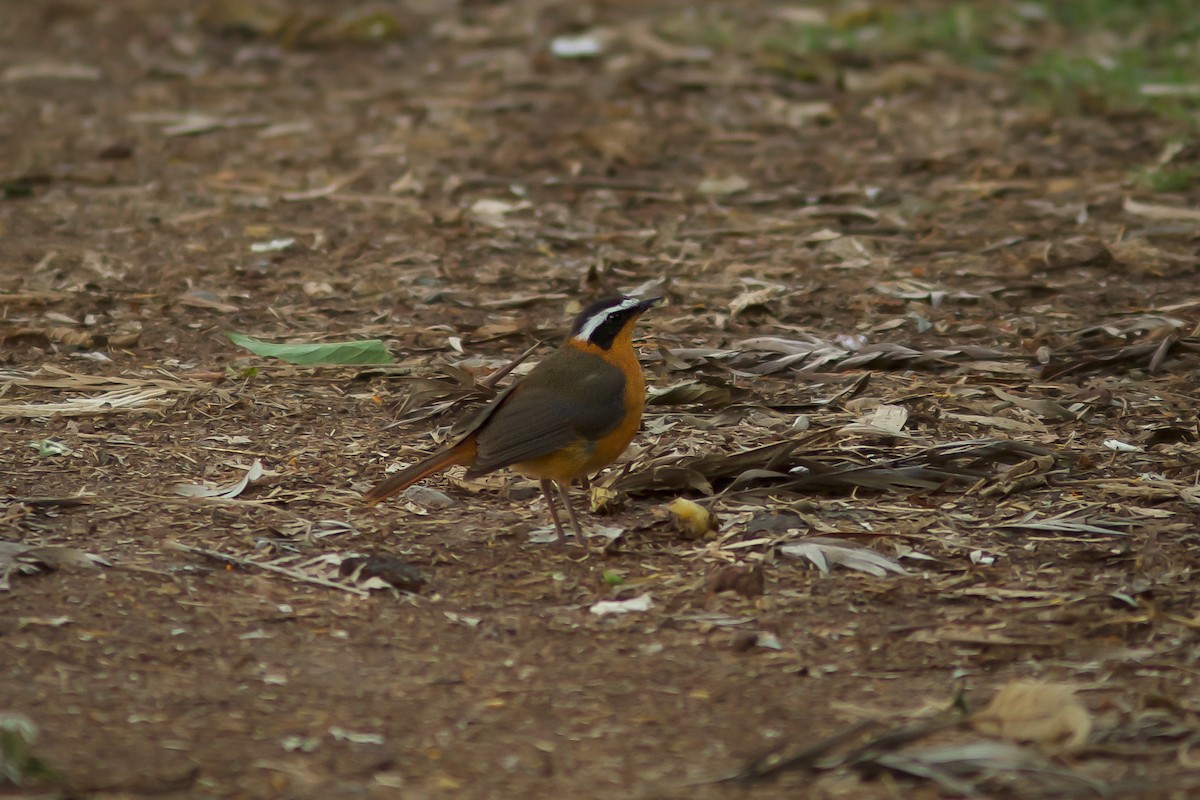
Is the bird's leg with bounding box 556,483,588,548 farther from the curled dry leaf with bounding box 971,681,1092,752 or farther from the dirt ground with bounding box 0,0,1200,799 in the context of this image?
the curled dry leaf with bounding box 971,681,1092,752

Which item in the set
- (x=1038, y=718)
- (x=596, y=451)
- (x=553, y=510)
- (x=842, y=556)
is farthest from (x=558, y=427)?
(x=1038, y=718)

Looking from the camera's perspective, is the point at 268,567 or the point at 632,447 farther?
the point at 632,447

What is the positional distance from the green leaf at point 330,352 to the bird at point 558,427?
1512mm

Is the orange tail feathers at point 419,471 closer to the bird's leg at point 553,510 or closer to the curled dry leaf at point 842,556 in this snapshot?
the bird's leg at point 553,510

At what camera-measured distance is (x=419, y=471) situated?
5.43 m

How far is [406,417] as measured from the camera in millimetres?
6562

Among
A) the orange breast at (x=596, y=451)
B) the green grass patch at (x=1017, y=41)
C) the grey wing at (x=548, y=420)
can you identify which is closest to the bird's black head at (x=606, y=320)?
the orange breast at (x=596, y=451)

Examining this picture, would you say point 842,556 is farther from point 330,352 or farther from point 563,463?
point 330,352

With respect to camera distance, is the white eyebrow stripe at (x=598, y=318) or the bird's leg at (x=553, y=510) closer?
the bird's leg at (x=553, y=510)

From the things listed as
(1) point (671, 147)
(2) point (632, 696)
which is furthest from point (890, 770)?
(1) point (671, 147)

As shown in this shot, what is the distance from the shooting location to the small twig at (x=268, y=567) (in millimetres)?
5016

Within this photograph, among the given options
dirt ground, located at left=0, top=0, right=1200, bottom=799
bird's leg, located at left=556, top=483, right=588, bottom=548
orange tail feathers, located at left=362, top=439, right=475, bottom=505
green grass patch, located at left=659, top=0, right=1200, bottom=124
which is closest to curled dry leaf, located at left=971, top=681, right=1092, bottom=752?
dirt ground, located at left=0, top=0, right=1200, bottom=799

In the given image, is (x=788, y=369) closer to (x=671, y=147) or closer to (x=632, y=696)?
(x=632, y=696)

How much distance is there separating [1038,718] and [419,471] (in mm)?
2395
